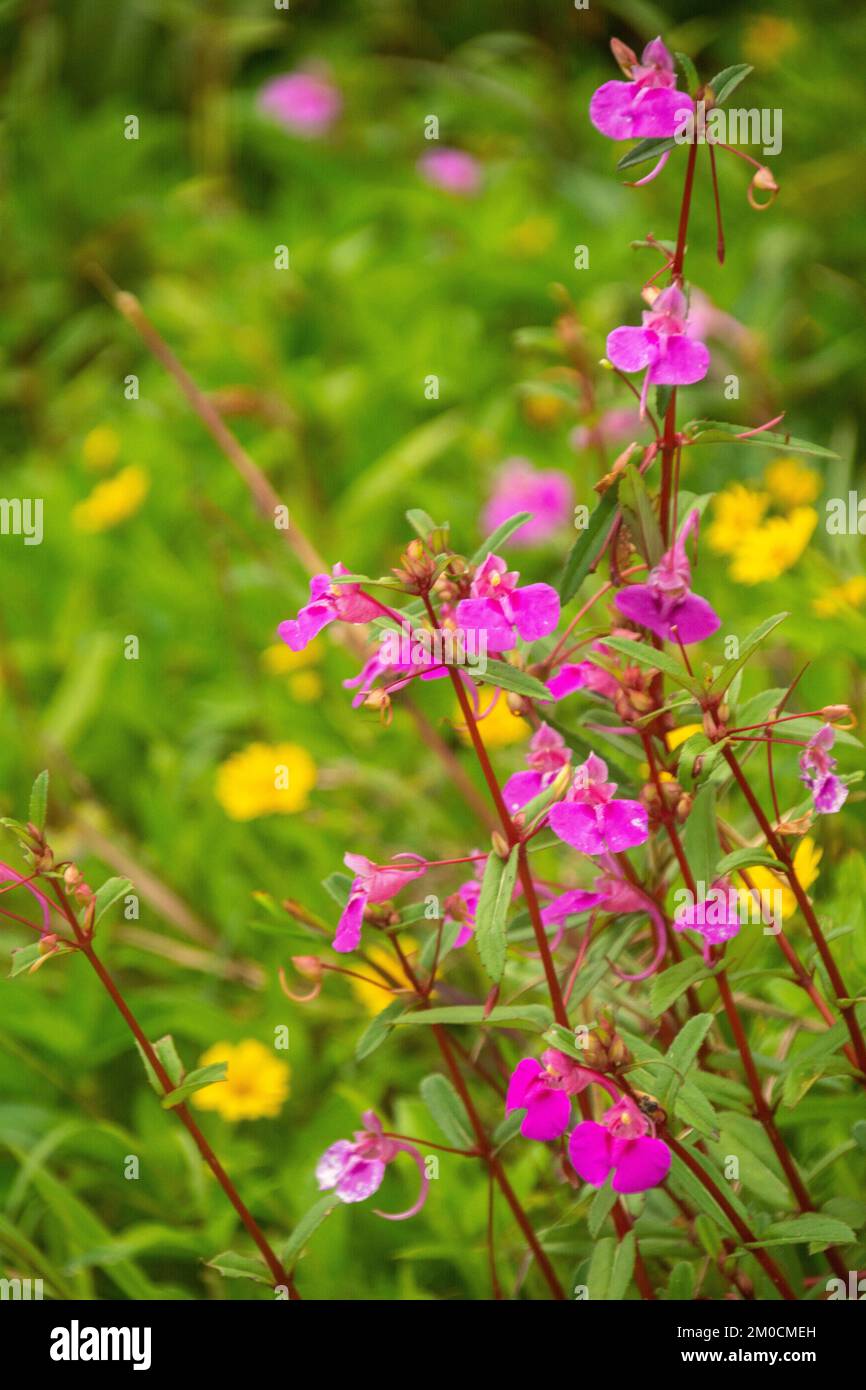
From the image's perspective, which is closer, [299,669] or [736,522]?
[736,522]

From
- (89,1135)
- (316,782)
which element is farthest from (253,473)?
(89,1135)

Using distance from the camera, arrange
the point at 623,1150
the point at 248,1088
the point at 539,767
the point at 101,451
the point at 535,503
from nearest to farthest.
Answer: the point at 623,1150
the point at 539,767
the point at 248,1088
the point at 535,503
the point at 101,451

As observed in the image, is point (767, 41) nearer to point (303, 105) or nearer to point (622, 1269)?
point (303, 105)

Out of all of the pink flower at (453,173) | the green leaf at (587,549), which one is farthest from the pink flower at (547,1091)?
the pink flower at (453,173)

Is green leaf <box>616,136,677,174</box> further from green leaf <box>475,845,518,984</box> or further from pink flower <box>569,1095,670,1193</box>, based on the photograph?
pink flower <box>569,1095,670,1193</box>

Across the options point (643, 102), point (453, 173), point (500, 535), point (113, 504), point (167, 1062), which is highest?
point (453, 173)

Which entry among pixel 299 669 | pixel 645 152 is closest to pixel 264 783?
pixel 299 669

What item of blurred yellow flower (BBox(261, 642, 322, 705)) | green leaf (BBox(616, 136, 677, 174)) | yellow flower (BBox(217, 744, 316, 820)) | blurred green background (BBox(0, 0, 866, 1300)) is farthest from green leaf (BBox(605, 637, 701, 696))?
blurred yellow flower (BBox(261, 642, 322, 705))
